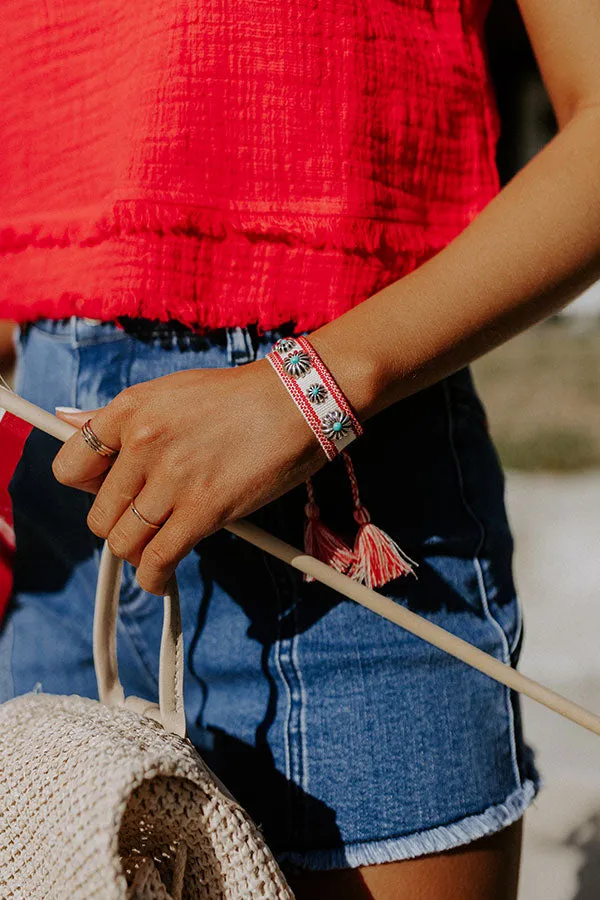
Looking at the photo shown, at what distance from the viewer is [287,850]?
2.83 ft

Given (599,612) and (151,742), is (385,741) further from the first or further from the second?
(599,612)

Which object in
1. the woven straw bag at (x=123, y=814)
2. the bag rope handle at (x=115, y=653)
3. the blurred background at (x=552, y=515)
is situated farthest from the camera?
the blurred background at (x=552, y=515)

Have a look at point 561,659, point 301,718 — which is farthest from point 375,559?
point 561,659

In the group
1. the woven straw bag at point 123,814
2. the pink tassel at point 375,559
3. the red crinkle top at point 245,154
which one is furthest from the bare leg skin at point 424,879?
the red crinkle top at point 245,154

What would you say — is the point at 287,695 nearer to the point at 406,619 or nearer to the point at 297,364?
the point at 406,619

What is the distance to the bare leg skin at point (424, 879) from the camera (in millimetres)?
847

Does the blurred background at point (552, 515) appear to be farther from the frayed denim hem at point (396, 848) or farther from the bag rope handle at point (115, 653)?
the frayed denim hem at point (396, 848)

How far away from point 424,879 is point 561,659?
2173mm

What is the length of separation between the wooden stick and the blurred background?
A: 0.36 m

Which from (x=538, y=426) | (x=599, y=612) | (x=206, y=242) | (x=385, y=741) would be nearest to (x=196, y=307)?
(x=206, y=242)

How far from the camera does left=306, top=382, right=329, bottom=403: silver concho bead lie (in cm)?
70

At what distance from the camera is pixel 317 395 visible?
0.71 metres

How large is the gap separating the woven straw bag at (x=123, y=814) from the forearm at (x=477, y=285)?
24 cm

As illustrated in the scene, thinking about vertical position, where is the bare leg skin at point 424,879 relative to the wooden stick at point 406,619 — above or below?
below
